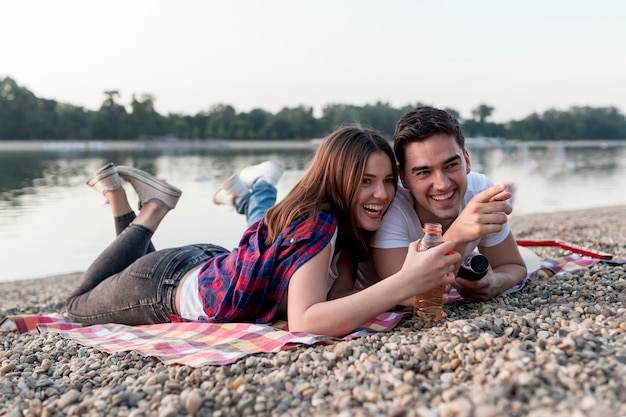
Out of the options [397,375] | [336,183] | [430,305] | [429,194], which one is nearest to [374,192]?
[336,183]

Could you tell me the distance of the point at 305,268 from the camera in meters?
3.10

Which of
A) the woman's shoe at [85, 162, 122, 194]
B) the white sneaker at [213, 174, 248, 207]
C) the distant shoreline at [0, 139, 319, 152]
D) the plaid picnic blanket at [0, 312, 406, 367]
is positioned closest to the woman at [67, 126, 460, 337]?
the plaid picnic blanket at [0, 312, 406, 367]

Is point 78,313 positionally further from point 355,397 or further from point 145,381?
Answer: point 355,397

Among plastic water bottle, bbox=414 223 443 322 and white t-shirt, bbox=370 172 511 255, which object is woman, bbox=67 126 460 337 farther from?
plastic water bottle, bbox=414 223 443 322

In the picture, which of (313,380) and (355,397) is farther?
(313,380)

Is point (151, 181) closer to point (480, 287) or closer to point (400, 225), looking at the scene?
point (400, 225)

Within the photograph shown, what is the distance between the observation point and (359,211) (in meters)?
3.35

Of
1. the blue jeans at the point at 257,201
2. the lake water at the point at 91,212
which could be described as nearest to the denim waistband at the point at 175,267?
the lake water at the point at 91,212

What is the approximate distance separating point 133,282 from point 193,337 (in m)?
0.89

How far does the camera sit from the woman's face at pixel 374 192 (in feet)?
10.8

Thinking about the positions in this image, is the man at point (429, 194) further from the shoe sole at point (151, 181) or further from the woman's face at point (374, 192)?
the shoe sole at point (151, 181)

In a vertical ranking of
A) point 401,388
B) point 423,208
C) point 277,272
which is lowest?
point 401,388

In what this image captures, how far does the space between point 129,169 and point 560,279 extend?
3483mm

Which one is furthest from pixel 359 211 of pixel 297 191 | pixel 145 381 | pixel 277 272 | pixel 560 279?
pixel 560 279
